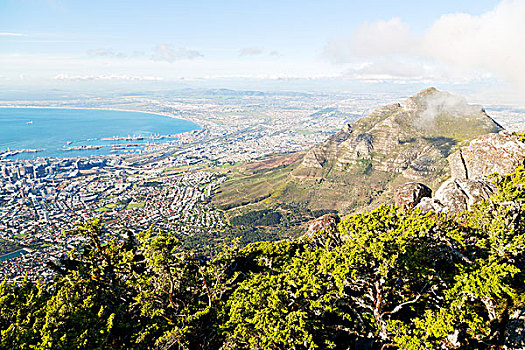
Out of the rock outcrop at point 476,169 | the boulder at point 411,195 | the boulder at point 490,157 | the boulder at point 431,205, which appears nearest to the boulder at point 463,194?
the rock outcrop at point 476,169

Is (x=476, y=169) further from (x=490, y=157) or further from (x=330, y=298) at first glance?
(x=330, y=298)

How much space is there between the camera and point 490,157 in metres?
62.2

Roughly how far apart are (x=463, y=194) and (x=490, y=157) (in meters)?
22.5

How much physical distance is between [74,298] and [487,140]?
3253 inches

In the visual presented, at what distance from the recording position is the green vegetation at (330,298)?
22.3 m

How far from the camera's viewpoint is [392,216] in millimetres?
31078

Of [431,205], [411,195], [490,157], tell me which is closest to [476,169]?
[490,157]

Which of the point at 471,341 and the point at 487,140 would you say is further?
the point at 487,140

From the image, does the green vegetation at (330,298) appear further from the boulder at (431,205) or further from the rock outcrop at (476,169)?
the boulder at (431,205)

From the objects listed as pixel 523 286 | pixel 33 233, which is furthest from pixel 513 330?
pixel 33 233

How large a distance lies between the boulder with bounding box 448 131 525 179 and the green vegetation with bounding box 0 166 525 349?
33861mm

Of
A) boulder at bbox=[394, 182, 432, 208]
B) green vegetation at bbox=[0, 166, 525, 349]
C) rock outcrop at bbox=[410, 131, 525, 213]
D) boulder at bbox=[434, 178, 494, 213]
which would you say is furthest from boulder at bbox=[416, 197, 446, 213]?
green vegetation at bbox=[0, 166, 525, 349]

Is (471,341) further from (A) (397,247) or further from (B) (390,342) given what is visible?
(A) (397,247)

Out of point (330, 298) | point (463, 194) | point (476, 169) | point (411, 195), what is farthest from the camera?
point (476, 169)
